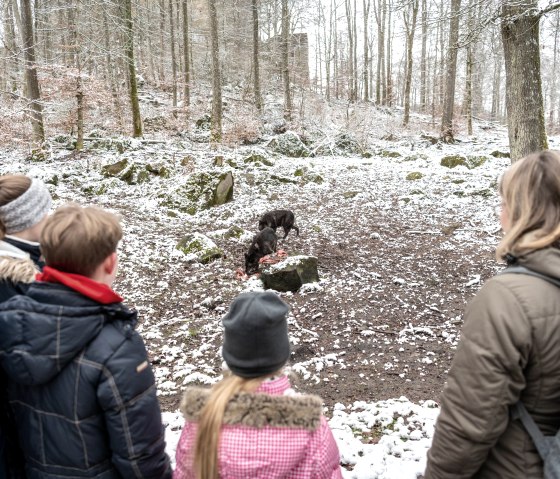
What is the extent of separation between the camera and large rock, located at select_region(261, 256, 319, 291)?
777 centimetres

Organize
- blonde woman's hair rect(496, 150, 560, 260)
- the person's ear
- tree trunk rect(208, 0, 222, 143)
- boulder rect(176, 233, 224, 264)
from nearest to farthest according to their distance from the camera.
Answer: blonde woman's hair rect(496, 150, 560, 260) < the person's ear < boulder rect(176, 233, 224, 264) < tree trunk rect(208, 0, 222, 143)

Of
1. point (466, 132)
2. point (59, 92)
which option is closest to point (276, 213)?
point (59, 92)

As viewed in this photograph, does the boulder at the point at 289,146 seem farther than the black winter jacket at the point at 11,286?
Yes

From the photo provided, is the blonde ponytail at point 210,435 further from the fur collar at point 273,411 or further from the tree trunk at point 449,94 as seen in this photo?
the tree trunk at point 449,94

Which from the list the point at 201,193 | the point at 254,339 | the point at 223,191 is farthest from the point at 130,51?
the point at 254,339

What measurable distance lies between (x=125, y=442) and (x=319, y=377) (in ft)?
12.1

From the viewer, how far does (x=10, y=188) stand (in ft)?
7.56

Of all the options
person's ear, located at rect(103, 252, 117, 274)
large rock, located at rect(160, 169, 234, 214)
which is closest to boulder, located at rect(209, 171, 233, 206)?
large rock, located at rect(160, 169, 234, 214)

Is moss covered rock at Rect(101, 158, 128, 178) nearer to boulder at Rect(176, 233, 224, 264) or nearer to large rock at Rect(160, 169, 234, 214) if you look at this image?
large rock at Rect(160, 169, 234, 214)

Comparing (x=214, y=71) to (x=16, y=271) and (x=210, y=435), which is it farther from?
(x=210, y=435)

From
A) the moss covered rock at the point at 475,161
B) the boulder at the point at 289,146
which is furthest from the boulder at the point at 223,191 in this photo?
the moss covered rock at the point at 475,161

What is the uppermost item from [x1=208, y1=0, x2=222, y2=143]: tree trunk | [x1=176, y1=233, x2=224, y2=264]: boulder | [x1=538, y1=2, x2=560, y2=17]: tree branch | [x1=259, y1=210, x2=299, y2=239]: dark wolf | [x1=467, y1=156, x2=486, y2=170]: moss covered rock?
[x1=208, y1=0, x2=222, y2=143]: tree trunk

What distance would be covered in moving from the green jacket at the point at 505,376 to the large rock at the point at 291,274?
6155 millimetres

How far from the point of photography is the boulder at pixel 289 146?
768 inches
